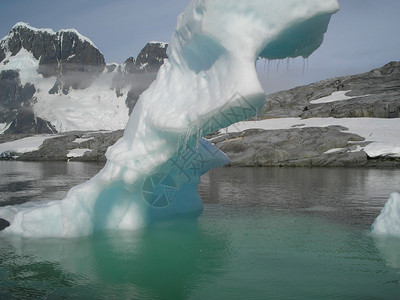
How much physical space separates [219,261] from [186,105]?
336cm

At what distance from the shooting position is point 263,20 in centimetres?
754

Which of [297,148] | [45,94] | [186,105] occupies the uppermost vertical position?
[45,94]

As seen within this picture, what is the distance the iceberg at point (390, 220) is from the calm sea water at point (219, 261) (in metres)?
0.39

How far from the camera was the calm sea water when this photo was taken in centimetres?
626

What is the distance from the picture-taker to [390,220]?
965 cm

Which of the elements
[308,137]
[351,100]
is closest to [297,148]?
[308,137]

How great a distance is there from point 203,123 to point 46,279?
4151mm

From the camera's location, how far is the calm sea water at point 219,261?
6.26 m

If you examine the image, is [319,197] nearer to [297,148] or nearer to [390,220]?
[390,220]

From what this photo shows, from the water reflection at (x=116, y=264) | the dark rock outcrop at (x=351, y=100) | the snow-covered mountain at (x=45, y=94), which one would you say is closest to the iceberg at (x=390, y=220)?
the water reflection at (x=116, y=264)

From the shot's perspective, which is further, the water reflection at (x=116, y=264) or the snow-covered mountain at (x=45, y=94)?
the snow-covered mountain at (x=45, y=94)

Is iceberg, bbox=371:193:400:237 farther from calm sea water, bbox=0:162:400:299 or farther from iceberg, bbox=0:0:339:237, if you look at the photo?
iceberg, bbox=0:0:339:237

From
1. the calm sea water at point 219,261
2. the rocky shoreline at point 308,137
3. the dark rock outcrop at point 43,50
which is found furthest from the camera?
the dark rock outcrop at point 43,50

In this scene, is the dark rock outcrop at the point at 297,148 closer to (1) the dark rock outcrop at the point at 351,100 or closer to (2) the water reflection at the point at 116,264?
(1) the dark rock outcrop at the point at 351,100
